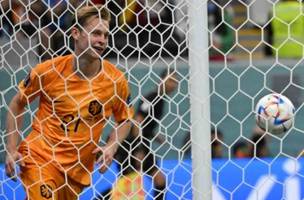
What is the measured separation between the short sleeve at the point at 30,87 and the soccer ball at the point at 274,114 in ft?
2.92

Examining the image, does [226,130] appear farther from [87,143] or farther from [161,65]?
[87,143]

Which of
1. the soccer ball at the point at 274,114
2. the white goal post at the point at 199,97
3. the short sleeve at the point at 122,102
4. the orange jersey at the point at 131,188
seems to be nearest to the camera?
the white goal post at the point at 199,97

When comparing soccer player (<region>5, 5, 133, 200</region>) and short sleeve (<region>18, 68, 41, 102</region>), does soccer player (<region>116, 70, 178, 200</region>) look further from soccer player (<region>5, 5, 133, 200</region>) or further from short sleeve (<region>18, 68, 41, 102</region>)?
short sleeve (<region>18, 68, 41, 102</region>)

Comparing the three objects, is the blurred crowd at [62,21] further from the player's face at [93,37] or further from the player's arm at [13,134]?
the player's arm at [13,134]

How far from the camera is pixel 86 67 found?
3.53 m

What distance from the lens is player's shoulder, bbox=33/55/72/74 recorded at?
139 inches

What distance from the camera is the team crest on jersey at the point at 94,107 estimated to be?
3.54 m

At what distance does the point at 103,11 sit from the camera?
3.39 meters

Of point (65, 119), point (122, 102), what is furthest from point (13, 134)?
point (122, 102)

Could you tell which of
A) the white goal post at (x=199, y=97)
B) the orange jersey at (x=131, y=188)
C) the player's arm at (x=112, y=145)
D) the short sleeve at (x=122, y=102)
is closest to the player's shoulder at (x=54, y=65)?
the short sleeve at (x=122, y=102)

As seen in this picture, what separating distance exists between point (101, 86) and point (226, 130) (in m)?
1.97

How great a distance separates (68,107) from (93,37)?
1.08ft

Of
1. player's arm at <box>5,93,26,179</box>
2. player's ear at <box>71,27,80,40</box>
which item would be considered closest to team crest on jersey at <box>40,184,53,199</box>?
player's arm at <box>5,93,26,179</box>

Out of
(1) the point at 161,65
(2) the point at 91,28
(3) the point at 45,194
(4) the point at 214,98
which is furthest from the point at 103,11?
(4) the point at 214,98
